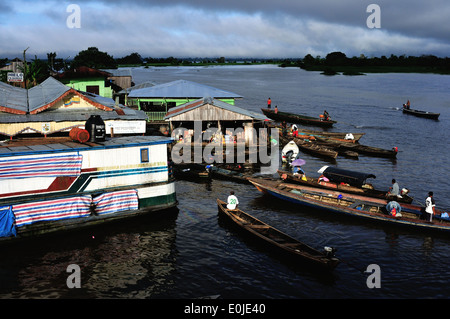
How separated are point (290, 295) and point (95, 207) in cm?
1215

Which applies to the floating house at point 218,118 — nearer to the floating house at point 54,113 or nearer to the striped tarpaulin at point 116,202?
the floating house at point 54,113

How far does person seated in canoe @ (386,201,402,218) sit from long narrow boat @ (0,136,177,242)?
14.0m

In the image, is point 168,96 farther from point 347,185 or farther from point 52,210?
point 52,210

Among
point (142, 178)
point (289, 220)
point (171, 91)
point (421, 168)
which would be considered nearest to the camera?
point (142, 178)

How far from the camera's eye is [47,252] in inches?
791

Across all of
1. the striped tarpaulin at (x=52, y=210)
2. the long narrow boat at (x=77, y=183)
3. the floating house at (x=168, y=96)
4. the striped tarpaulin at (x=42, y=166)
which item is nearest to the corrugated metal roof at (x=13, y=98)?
the long narrow boat at (x=77, y=183)

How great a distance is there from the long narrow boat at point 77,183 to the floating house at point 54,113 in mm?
6624

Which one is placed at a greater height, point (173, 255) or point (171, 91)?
point (171, 91)

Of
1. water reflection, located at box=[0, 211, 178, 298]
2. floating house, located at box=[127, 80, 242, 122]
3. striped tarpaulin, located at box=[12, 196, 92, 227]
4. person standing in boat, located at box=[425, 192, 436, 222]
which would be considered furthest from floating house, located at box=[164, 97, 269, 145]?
person standing in boat, located at box=[425, 192, 436, 222]

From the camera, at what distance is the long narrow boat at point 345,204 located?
23.6 metres

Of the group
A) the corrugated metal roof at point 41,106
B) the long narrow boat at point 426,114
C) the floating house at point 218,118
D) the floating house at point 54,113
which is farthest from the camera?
the long narrow boat at point 426,114

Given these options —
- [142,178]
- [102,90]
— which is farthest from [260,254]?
[102,90]

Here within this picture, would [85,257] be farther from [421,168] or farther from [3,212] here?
[421,168]

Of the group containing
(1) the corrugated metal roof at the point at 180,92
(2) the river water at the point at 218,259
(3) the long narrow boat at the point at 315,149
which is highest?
(1) the corrugated metal roof at the point at 180,92
